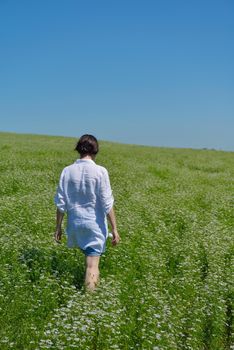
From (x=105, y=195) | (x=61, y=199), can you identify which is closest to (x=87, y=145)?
(x=105, y=195)

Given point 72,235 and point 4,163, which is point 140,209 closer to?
point 72,235

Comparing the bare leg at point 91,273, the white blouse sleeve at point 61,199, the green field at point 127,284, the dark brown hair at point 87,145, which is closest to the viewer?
the green field at point 127,284

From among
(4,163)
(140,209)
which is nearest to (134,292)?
(140,209)

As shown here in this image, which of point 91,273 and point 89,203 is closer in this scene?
point 91,273

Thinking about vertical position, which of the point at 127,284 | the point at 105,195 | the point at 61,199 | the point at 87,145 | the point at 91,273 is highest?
the point at 87,145

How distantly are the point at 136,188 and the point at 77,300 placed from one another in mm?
14017

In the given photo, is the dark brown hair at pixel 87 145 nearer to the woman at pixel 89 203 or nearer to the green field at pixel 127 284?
the woman at pixel 89 203

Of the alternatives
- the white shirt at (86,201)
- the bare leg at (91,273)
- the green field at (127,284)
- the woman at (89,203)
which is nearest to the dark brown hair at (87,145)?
the woman at (89,203)

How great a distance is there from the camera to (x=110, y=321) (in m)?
7.26

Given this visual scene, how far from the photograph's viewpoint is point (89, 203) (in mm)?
8711

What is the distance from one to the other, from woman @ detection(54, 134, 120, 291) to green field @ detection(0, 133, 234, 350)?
0.73 metres

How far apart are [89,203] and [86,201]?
0.07 meters

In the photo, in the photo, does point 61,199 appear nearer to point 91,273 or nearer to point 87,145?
point 87,145

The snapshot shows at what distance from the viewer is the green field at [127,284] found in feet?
23.3
